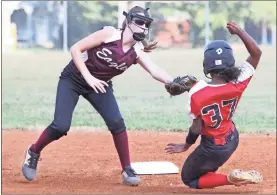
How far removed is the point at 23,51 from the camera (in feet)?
76.0

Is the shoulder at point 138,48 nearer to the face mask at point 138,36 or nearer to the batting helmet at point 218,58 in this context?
the face mask at point 138,36

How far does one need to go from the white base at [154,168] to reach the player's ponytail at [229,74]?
1730mm

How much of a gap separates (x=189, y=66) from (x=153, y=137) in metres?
9.76

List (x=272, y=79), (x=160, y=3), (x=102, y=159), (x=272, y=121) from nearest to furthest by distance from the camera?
(x=102, y=159) < (x=272, y=121) < (x=272, y=79) < (x=160, y=3)

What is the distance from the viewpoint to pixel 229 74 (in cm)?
522

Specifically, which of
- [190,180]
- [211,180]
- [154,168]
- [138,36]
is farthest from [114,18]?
[211,180]

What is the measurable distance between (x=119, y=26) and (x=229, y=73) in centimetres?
1169

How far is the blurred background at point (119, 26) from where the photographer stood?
16609 millimetres

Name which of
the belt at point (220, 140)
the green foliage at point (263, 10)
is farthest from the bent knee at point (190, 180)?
the green foliage at point (263, 10)

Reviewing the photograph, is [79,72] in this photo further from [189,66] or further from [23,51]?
[23,51]

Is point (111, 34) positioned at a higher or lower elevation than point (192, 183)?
higher

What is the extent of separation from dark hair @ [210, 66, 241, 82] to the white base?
5.66 feet

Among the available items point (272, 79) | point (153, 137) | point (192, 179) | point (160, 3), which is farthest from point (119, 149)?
point (160, 3)

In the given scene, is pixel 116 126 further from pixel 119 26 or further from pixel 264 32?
pixel 264 32
